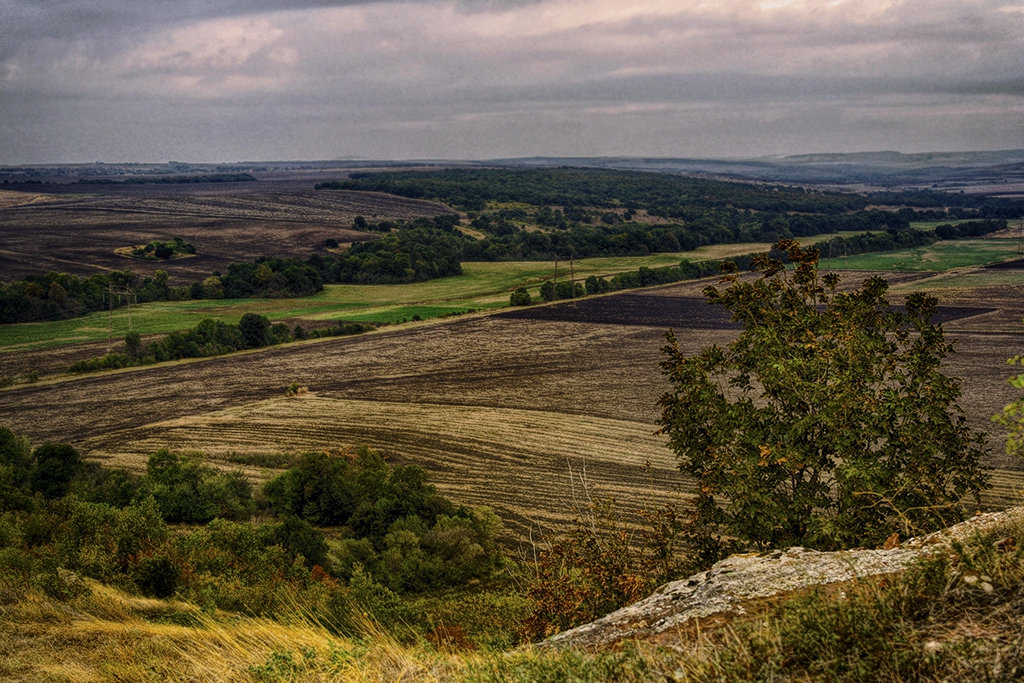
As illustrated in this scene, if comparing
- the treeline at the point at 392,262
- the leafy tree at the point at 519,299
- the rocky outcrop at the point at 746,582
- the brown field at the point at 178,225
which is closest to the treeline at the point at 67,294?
the brown field at the point at 178,225

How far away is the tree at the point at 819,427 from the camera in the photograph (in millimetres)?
12633

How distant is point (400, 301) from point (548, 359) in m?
33.8

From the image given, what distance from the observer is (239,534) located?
23781 millimetres

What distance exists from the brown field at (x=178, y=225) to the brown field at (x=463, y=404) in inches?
1719

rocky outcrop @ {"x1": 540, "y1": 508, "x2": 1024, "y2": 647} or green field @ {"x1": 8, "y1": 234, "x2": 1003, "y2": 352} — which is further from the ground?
rocky outcrop @ {"x1": 540, "y1": 508, "x2": 1024, "y2": 647}

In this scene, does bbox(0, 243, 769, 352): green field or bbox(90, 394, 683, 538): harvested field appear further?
bbox(0, 243, 769, 352): green field

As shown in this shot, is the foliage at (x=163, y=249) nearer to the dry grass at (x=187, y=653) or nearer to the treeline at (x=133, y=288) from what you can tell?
the treeline at (x=133, y=288)

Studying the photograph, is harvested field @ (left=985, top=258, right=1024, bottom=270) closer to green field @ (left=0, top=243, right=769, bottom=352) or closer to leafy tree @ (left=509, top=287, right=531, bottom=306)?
green field @ (left=0, top=243, right=769, bottom=352)

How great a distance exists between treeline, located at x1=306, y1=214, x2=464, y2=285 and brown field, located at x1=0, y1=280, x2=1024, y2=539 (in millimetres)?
32277

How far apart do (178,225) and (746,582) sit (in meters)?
145

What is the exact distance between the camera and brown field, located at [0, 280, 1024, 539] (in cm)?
3462

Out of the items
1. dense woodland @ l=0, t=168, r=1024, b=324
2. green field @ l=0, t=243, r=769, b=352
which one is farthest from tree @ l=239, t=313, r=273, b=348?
dense woodland @ l=0, t=168, r=1024, b=324

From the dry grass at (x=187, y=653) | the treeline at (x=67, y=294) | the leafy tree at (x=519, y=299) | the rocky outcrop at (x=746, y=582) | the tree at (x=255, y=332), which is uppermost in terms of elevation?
the rocky outcrop at (x=746, y=582)

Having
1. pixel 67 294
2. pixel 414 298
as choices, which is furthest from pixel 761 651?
pixel 67 294
